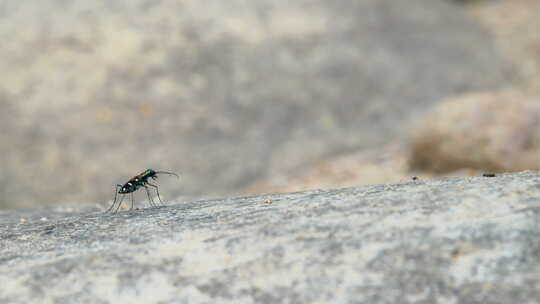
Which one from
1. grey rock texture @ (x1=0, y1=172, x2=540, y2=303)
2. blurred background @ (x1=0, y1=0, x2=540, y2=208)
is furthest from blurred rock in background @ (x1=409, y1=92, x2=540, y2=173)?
grey rock texture @ (x1=0, y1=172, x2=540, y2=303)

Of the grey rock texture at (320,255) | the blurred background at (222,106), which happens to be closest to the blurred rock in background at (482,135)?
the blurred background at (222,106)

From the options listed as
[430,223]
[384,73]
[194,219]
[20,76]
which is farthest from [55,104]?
[430,223]

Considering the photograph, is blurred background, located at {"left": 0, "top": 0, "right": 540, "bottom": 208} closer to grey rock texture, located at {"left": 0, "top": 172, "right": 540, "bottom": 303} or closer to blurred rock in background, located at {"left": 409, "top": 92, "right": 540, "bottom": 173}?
blurred rock in background, located at {"left": 409, "top": 92, "right": 540, "bottom": 173}

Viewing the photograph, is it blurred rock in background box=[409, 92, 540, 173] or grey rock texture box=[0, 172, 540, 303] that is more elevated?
blurred rock in background box=[409, 92, 540, 173]

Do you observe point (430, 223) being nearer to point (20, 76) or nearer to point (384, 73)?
point (20, 76)

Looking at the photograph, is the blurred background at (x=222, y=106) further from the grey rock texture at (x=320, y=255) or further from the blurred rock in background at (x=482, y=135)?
the grey rock texture at (x=320, y=255)

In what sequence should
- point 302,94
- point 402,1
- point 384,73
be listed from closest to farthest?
point 302,94, point 384,73, point 402,1

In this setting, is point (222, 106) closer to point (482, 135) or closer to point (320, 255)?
point (482, 135)
